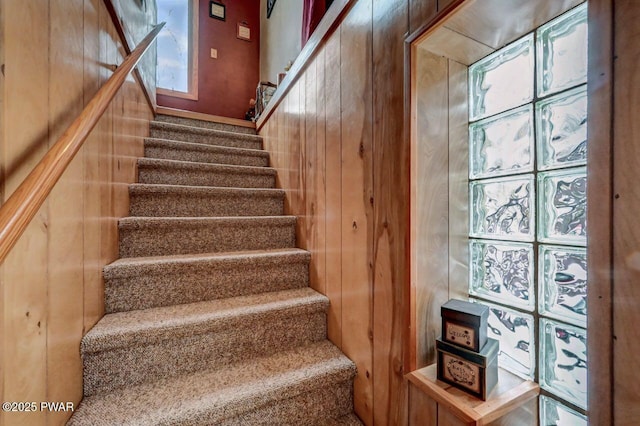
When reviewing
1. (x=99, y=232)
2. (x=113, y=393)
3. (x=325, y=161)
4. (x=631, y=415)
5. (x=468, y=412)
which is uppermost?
(x=325, y=161)

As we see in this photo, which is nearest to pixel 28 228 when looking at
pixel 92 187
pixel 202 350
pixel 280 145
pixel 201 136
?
pixel 92 187

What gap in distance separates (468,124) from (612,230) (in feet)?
1.82

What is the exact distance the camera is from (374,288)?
1.02 m

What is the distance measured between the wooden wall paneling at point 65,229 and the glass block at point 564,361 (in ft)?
4.35

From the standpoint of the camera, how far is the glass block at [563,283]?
0.63 metres

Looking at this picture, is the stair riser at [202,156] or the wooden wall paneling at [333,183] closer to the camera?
the wooden wall paneling at [333,183]

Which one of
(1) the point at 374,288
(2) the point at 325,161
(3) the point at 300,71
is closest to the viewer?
(1) the point at 374,288

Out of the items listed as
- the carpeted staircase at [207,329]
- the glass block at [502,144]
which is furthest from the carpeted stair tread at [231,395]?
the glass block at [502,144]

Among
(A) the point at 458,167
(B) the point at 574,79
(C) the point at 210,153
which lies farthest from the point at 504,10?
(C) the point at 210,153

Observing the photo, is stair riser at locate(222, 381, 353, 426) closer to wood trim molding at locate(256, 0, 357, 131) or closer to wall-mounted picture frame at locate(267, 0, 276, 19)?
wood trim molding at locate(256, 0, 357, 131)

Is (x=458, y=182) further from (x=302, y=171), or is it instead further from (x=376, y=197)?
(x=302, y=171)

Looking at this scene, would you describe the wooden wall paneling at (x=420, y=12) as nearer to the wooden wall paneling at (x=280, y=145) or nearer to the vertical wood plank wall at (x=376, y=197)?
the vertical wood plank wall at (x=376, y=197)

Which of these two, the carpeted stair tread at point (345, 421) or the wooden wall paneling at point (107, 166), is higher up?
the wooden wall paneling at point (107, 166)

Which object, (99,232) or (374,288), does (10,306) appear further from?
(374,288)
